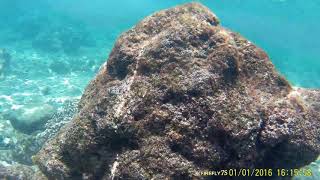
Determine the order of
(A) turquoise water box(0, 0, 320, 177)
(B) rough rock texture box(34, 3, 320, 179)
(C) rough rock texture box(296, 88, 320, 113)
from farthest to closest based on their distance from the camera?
1. (A) turquoise water box(0, 0, 320, 177)
2. (C) rough rock texture box(296, 88, 320, 113)
3. (B) rough rock texture box(34, 3, 320, 179)

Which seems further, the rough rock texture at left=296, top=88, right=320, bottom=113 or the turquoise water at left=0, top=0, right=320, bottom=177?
the turquoise water at left=0, top=0, right=320, bottom=177

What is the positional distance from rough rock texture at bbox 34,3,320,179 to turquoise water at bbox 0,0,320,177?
6998mm

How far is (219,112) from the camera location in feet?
15.7

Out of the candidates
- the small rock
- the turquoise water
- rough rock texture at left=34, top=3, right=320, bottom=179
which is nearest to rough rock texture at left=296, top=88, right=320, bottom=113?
rough rock texture at left=34, top=3, right=320, bottom=179

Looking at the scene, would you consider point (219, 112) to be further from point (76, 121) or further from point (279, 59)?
point (279, 59)

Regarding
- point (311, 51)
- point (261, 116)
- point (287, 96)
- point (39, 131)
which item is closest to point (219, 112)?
point (261, 116)

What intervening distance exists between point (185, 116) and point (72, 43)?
2535cm

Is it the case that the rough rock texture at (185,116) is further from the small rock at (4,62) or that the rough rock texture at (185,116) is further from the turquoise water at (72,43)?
the small rock at (4,62)

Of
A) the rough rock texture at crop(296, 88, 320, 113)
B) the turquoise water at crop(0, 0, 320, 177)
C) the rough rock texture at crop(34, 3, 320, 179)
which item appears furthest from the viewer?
the turquoise water at crop(0, 0, 320, 177)

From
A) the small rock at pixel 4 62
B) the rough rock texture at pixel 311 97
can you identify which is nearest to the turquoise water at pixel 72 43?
the small rock at pixel 4 62

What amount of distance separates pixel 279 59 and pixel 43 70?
20.9 meters

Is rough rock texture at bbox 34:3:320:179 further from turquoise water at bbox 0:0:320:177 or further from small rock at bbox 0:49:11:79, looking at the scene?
small rock at bbox 0:49:11:79

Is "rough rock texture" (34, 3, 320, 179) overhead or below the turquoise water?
below

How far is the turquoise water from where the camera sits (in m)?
16.8
